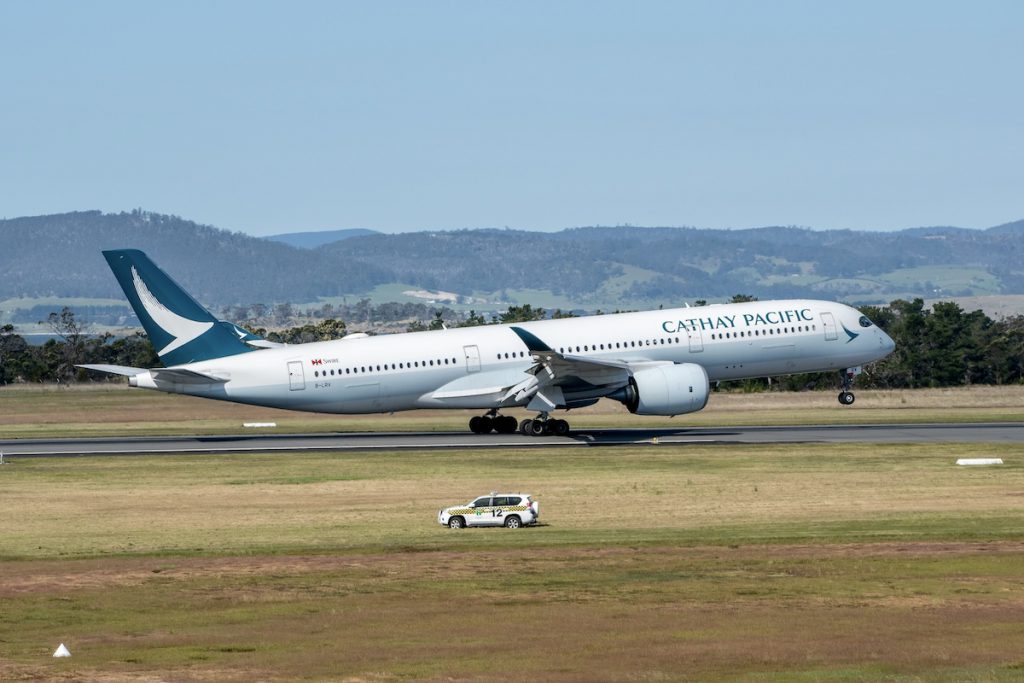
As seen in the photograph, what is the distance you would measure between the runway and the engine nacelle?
147 cm

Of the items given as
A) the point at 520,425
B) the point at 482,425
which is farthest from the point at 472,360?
the point at 520,425

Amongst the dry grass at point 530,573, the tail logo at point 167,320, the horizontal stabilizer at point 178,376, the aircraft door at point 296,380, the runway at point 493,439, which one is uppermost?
the tail logo at point 167,320

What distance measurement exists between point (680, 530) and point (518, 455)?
59.8 feet

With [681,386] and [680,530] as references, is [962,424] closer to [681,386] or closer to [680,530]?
[681,386]

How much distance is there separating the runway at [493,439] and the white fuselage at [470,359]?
6.27 feet

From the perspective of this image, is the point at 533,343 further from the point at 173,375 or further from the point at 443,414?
the point at 443,414

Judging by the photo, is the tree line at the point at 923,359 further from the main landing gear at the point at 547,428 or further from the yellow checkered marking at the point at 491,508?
the yellow checkered marking at the point at 491,508

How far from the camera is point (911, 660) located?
24.7 meters

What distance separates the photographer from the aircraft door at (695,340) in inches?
2527

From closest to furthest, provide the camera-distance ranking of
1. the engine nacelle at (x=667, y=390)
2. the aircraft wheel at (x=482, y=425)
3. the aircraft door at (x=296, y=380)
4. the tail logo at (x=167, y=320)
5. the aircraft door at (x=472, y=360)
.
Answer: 1. the engine nacelle at (x=667, y=390)
2. the aircraft door at (x=296, y=380)
3. the tail logo at (x=167, y=320)
4. the aircraft door at (x=472, y=360)
5. the aircraft wheel at (x=482, y=425)

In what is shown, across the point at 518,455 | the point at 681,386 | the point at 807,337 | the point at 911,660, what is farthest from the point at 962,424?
the point at 911,660

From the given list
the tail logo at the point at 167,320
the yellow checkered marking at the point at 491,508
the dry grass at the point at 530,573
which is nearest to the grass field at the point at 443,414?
the tail logo at the point at 167,320

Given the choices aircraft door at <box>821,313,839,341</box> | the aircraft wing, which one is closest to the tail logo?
the aircraft wing

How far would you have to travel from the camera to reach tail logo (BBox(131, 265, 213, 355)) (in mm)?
62625
